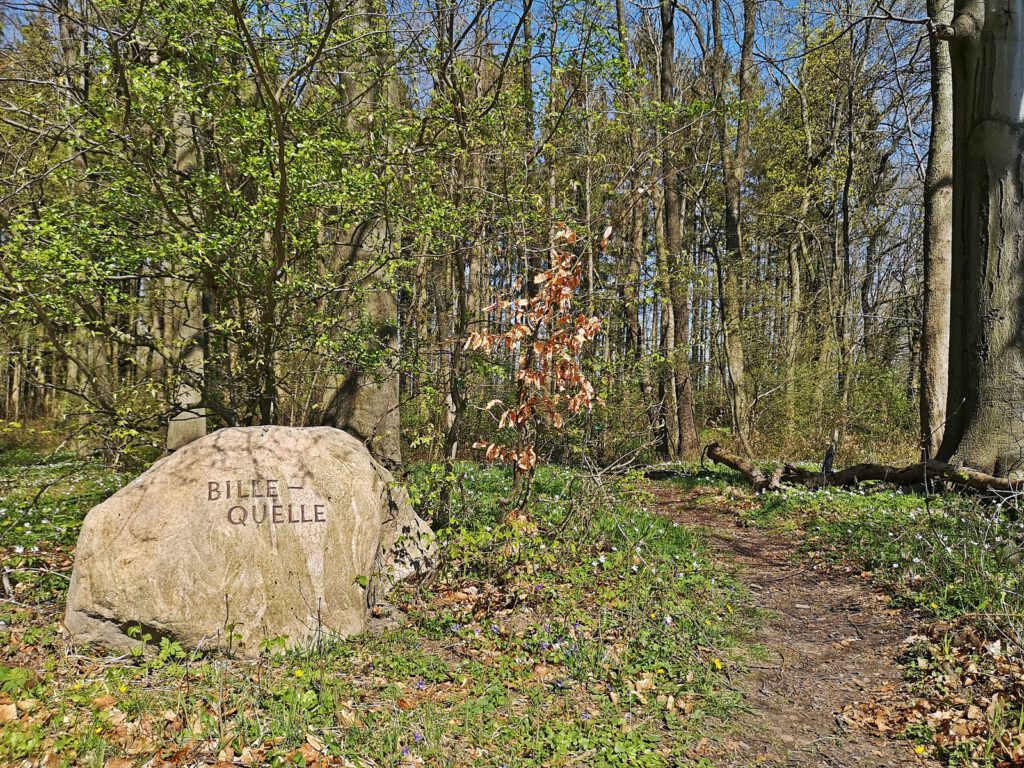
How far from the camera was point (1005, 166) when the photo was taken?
657 cm

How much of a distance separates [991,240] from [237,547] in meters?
7.92

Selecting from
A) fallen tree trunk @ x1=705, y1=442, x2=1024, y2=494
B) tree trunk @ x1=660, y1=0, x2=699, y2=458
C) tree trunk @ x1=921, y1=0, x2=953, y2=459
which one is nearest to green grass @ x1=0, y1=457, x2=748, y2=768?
fallen tree trunk @ x1=705, y1=442, x2=1024, y2=494

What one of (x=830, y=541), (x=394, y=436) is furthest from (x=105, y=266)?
(x=830, y=541)

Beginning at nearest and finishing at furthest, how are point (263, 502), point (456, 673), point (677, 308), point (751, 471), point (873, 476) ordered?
1. point (456, 673)
2. point (263, 502)
3. point (873, 476)
4. point (751, 471)
5. point (677, 308)

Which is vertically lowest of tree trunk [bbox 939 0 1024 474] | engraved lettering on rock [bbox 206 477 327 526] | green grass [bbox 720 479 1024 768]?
green grass [bbox 720 479 1024 768]

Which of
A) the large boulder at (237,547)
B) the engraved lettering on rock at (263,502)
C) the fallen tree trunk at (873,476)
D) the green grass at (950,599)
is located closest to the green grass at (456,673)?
the large boulder at (237,547)

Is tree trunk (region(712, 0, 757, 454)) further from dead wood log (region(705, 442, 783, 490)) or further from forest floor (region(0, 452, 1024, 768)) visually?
forest floor (region(0, 452, 1024, 768))

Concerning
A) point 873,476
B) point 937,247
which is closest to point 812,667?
point 873,476

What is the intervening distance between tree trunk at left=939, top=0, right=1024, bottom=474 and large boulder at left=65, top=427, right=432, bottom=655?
6.39 meters

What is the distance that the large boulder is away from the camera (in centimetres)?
385

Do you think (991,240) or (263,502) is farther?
(991,240)

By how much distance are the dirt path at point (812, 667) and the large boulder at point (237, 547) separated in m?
2.68

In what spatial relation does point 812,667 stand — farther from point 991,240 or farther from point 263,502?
point 991,240

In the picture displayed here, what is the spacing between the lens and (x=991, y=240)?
663 cm
